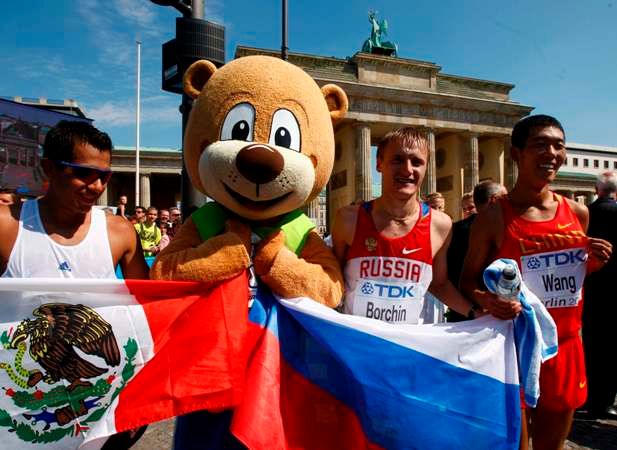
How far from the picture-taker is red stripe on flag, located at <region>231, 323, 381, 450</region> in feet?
5.92

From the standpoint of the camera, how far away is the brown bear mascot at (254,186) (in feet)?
6.42

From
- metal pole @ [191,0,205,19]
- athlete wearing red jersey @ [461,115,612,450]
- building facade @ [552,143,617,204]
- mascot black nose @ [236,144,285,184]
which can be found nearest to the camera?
mascot black nose @ [236,144,285,184]

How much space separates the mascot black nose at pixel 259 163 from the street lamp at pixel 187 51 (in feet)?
6.52

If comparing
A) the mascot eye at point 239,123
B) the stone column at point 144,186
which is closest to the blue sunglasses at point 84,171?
the mascot eye at point 239,123

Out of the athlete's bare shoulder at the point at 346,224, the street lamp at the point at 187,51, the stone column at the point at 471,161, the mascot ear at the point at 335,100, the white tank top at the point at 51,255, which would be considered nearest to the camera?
the white tank top at the point at 51,255

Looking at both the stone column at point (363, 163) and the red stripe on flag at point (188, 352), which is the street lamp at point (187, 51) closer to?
the red stripe on flag at point (188, 352)

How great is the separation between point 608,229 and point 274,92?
3.52 metres

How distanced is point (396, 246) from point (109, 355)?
1.45 m

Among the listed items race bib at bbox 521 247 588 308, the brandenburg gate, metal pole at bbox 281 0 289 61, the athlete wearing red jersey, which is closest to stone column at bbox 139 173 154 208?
the brandenburg gate

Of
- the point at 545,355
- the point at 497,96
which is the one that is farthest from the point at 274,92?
the point at 497,96

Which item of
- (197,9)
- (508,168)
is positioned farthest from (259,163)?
(508,168)

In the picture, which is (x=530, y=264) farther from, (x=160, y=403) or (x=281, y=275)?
(x=160, y=403)

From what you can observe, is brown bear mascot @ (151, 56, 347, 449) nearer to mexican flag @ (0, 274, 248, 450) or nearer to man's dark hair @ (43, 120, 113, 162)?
mexican flag @ (0, 274, 248, 450)

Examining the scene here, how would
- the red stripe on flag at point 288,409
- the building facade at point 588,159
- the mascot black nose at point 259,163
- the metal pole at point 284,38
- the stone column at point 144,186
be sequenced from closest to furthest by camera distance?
1. the red stripe on flag at point 288,409
2. the mascot black nose at point 259,163
3. the metal pole at point 284,38
4. the stone column at point 144,186
5. the building facade at point 588,159
